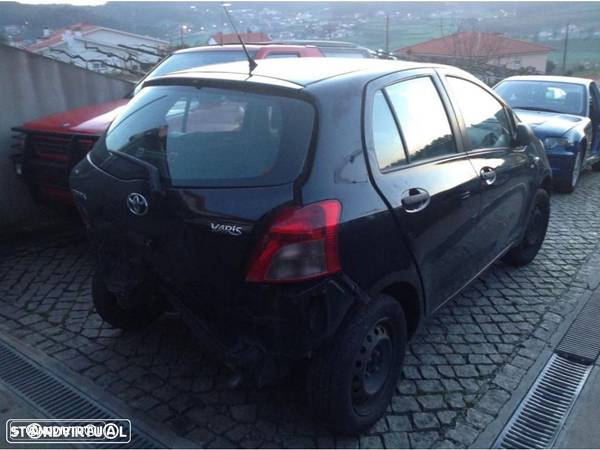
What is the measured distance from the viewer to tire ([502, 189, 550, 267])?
4.83m

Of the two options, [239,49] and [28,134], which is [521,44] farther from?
[28,134]

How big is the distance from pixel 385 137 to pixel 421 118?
18.5 inches

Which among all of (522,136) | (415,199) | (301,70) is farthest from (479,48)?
(415,199)

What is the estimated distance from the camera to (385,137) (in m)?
2.85

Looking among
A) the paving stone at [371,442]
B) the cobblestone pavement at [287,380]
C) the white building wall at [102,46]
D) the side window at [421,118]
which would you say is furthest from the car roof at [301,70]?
the white building wall at [102,46]

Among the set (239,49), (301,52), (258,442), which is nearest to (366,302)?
(258,442)

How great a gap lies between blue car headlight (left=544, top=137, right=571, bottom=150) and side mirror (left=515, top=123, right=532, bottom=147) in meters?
3.47

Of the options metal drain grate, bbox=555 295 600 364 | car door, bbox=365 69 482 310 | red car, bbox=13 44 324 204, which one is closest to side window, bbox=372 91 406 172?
car door, bbox=365 69 482 310

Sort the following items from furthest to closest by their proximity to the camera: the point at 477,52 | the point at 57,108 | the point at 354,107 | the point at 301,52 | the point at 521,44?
the point at 521,44 → the point at 477,52 → the point at 301,52 → the point at 57,108 → the point at 354,107

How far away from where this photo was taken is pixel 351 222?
2479 millimetres

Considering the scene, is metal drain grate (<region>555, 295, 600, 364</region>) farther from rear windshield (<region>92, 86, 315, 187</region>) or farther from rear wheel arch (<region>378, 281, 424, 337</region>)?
rear windshield (<region>92, 86, 315, 187</region>)

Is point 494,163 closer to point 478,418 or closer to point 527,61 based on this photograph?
point 478,418

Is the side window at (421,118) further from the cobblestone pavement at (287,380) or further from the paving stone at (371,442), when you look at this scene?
the paving stone at (371,442)

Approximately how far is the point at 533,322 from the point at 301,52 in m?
4.77
